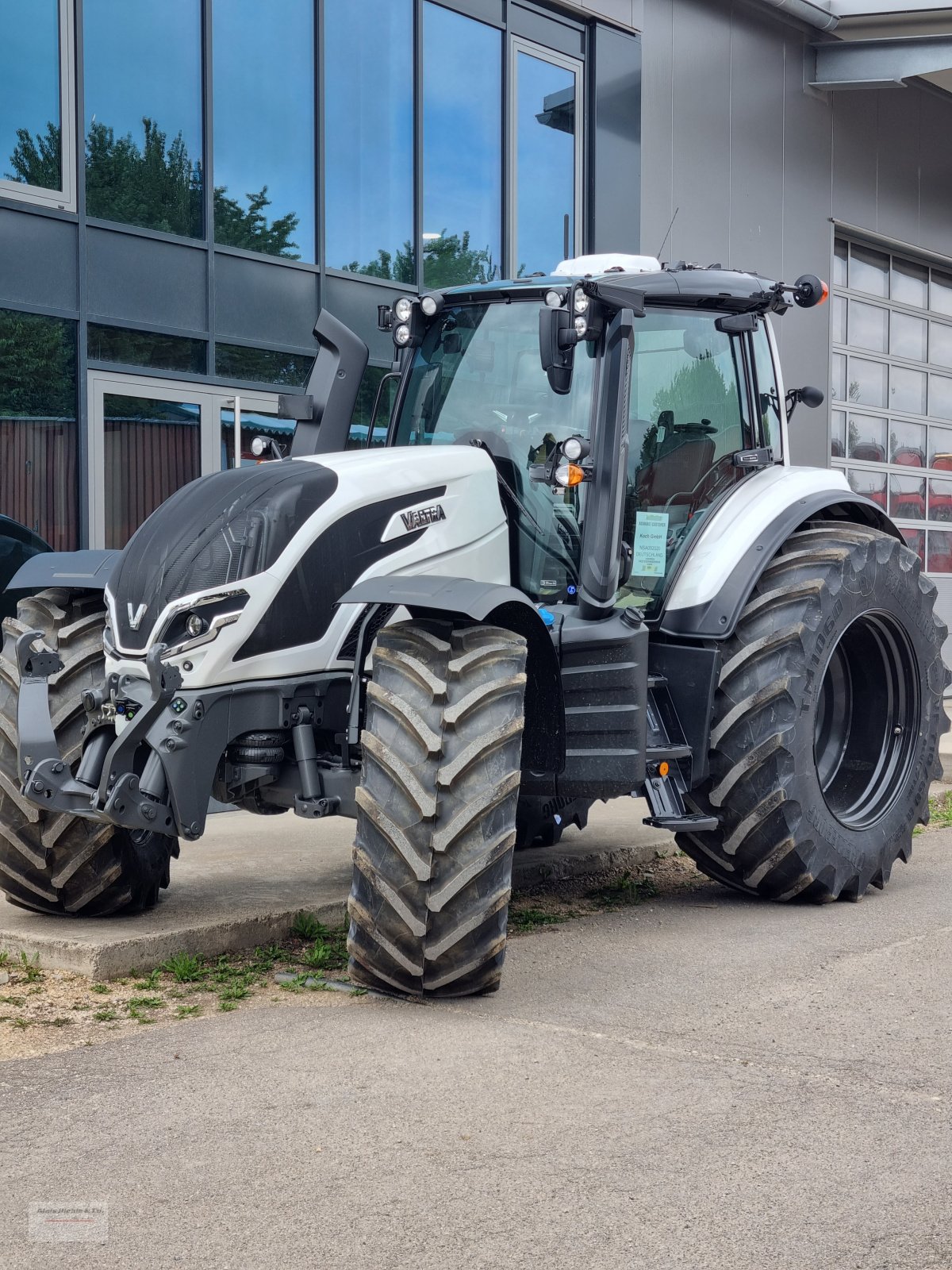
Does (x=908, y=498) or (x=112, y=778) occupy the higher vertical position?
(x=908, y=498)

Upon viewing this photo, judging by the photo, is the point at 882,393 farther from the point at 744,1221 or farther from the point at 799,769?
the point at 744,1221

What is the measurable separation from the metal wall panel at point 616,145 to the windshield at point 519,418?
7172mm

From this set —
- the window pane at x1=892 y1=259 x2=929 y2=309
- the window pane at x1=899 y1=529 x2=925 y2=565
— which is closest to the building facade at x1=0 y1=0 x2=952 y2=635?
the window pane at x1=892 y1=259 x2=929 y2=309

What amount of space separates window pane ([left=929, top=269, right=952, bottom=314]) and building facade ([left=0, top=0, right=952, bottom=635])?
155 cm

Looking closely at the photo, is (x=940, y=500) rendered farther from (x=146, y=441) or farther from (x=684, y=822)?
(x=684, y=822)

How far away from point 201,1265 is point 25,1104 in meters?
1.16

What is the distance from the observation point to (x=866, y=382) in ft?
55.6

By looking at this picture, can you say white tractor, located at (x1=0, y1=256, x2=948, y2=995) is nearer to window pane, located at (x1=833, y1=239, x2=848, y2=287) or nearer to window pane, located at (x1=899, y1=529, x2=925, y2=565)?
window pane, located at (x1=833, y1=239, x2=848, y2=287)

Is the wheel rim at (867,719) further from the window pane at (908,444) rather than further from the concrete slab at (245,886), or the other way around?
the window pane at (908,444)

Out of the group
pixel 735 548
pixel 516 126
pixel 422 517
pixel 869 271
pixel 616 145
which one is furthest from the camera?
pixel 869 271

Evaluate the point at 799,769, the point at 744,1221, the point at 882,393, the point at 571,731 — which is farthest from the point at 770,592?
the point at 882,393

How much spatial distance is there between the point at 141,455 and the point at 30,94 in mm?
2313

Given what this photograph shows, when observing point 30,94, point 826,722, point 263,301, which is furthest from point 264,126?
point 826,722

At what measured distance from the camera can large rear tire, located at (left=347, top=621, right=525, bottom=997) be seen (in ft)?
15.3
